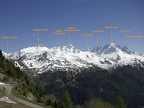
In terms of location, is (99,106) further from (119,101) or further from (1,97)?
(1,97)

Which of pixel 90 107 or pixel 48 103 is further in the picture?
pixel 90 107

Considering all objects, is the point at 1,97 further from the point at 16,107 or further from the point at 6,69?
the point at 6,69

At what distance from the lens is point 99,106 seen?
11900cm

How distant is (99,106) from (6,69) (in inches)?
2341

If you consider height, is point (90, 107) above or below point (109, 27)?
below

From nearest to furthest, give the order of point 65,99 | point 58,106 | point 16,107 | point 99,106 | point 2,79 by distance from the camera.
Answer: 1. point 16,107
2. point 58,106
3. point 2,79
4. point 99,106
5. point 65,99

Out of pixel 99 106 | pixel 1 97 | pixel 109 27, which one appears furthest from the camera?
pixel 99 106

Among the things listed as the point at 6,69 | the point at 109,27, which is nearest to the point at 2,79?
the point at 6,69

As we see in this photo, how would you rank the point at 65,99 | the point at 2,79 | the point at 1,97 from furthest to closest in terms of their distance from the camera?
the point at 65,99 → the point at 2,79 → the point at 1,97

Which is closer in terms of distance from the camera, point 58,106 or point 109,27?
point 109,27

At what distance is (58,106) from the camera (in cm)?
7150

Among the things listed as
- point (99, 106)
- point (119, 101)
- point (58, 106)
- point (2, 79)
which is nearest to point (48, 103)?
point (58, 106)

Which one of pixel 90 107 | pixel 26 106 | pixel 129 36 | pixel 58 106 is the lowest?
pixel 90 107

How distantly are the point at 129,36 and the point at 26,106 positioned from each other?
4339 cm
